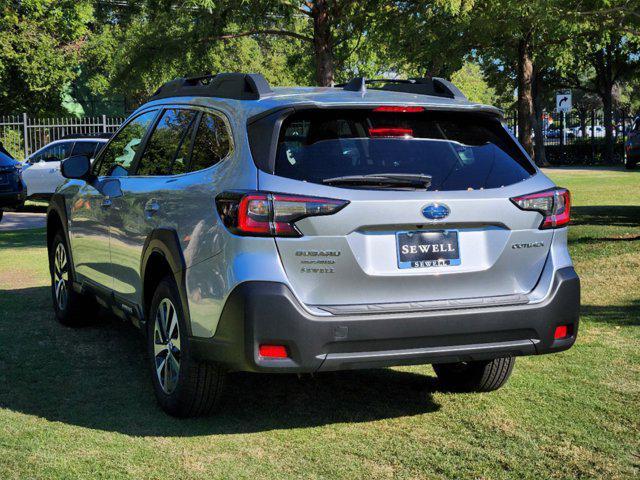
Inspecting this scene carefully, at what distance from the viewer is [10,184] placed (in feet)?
61.9

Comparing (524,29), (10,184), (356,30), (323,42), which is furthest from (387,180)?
(10,184)

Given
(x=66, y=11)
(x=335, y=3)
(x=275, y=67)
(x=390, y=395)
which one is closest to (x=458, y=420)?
(x=390, y=395)

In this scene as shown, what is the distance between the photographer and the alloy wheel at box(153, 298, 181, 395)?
16.9 ft

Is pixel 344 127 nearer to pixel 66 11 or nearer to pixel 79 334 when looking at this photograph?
pixel 79 334

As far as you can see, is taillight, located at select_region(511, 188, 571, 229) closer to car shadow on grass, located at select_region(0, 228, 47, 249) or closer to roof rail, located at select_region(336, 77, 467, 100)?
roof rail, located at select_region(336, 77, 467, 100)

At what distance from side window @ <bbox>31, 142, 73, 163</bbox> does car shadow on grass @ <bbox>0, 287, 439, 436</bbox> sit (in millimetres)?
16889

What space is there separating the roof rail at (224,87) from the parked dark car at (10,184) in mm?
13559

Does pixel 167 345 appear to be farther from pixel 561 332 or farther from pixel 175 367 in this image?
pixel 561 332

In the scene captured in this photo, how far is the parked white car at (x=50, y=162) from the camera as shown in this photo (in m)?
22.8

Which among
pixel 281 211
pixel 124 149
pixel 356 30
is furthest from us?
pixel 356 30

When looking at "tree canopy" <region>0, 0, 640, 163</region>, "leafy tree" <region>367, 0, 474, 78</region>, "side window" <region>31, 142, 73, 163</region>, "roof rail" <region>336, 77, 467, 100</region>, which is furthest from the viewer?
"side window" <region>31, 142, 73, 163</region>

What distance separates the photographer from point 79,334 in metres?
7.53

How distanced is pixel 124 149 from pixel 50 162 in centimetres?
1746

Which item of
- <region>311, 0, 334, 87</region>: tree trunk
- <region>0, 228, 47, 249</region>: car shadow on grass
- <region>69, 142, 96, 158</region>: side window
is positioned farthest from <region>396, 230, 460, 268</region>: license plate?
<region>69, 142, 96, 158</region>: side window
